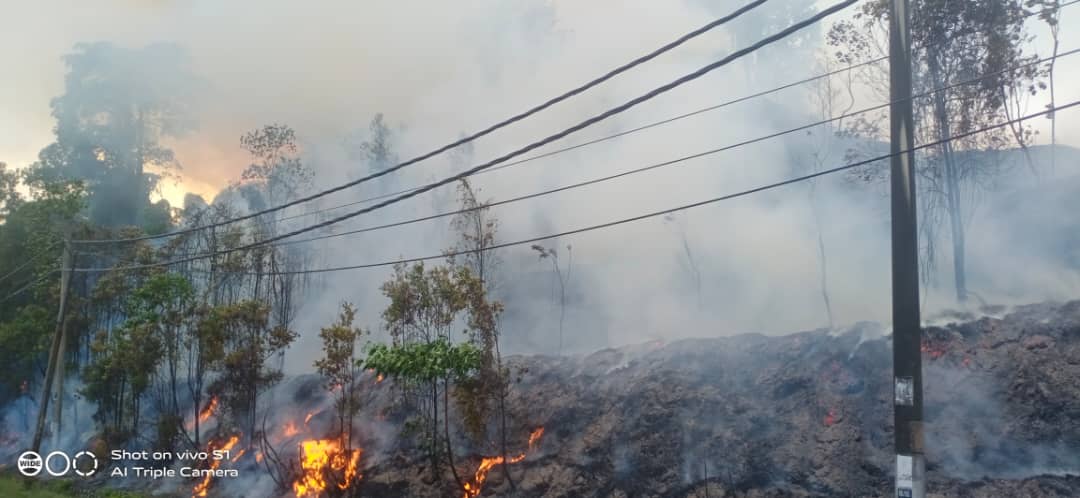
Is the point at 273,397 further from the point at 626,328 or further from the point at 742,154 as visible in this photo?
the point at 742,154

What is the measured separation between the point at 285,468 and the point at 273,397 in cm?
686

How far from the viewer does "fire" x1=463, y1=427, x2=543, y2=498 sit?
18.6m

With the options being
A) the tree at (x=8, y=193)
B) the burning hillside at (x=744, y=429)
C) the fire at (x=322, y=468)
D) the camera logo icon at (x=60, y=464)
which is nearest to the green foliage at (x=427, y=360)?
the burning hillside at (x=744, y=429)

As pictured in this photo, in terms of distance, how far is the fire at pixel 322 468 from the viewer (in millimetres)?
20109

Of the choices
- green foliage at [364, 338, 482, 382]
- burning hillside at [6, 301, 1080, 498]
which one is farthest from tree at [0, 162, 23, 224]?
green foliage at [364, 338, 482, 382]

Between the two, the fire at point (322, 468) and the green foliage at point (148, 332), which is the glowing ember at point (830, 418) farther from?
the green foliage at point (148, 332)

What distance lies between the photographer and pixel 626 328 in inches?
1254

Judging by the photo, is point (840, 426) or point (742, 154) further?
point (742, 154)

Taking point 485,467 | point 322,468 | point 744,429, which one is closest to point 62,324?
point 322,468

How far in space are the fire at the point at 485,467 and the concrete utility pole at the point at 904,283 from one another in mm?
13028

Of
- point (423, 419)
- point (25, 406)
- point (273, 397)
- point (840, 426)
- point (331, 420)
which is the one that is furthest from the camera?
point (25, 406)

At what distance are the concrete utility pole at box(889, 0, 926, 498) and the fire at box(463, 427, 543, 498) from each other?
1303cm

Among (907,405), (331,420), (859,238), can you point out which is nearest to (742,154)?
(859,238)

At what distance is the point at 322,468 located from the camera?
20.3m
